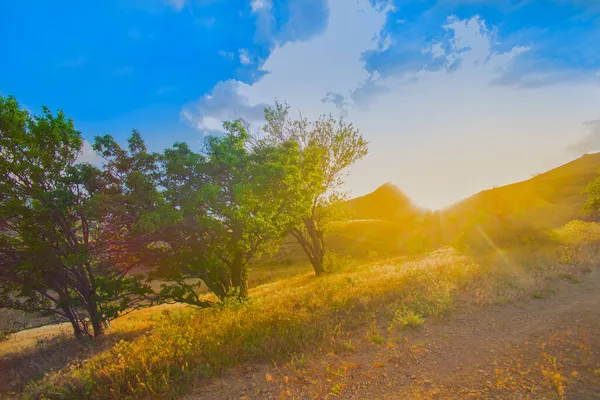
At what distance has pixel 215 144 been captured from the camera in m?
14.1

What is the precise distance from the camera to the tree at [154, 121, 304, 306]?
13.6 meters

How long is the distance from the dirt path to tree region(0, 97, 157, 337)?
32.8 ft

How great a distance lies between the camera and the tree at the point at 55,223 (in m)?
11.2

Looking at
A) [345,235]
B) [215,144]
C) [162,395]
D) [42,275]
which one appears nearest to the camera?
[162,395]

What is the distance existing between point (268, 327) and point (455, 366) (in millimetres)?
5252

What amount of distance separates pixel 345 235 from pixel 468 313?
213ft

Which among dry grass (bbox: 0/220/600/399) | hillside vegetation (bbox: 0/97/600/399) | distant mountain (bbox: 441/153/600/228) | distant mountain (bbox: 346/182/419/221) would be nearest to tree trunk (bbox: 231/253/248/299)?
hillside vegetation (bbox: 0/97/600/399)

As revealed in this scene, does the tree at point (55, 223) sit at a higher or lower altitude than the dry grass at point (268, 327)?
higher

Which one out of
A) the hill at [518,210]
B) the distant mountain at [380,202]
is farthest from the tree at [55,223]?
the distant mountain at [380,202]

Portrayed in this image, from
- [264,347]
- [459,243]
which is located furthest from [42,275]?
[459,243]

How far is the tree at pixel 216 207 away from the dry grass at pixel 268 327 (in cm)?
290

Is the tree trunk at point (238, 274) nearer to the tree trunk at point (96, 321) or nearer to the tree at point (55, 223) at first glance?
the tree at point (55, 223)

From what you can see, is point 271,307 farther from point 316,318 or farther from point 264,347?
point 264,347

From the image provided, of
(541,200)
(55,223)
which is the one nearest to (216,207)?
(55,223)
